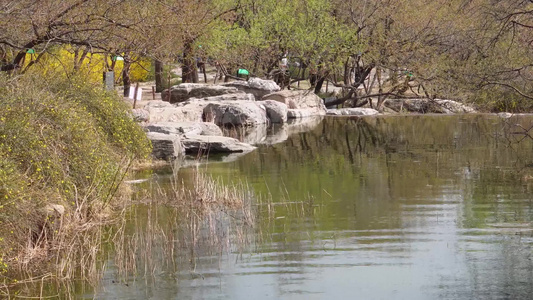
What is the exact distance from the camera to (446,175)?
17.9 meters

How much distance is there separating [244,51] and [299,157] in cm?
1755

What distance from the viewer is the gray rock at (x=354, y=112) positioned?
3600 cm

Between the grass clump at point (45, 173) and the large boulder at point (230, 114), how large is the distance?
1396 centimetres

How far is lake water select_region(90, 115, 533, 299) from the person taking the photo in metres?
9.36

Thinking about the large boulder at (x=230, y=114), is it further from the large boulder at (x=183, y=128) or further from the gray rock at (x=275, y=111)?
the large boulder at (x=183, y=128)

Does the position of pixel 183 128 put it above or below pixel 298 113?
below

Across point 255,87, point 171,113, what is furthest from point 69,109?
point 255,87

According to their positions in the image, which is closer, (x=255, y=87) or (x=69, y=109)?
(x=69, y=109)

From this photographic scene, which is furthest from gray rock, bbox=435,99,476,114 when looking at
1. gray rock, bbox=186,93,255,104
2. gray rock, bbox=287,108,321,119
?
gray rock, bbox=186,93,255,104

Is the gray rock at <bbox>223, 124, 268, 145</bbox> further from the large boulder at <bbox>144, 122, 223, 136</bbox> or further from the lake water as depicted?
the lake water

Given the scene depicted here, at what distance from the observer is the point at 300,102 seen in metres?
36.7

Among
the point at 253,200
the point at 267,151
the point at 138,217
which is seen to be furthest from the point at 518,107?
the point at 138,217

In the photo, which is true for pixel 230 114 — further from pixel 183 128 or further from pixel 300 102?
pixel 300 102

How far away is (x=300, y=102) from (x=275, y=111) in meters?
4.01
